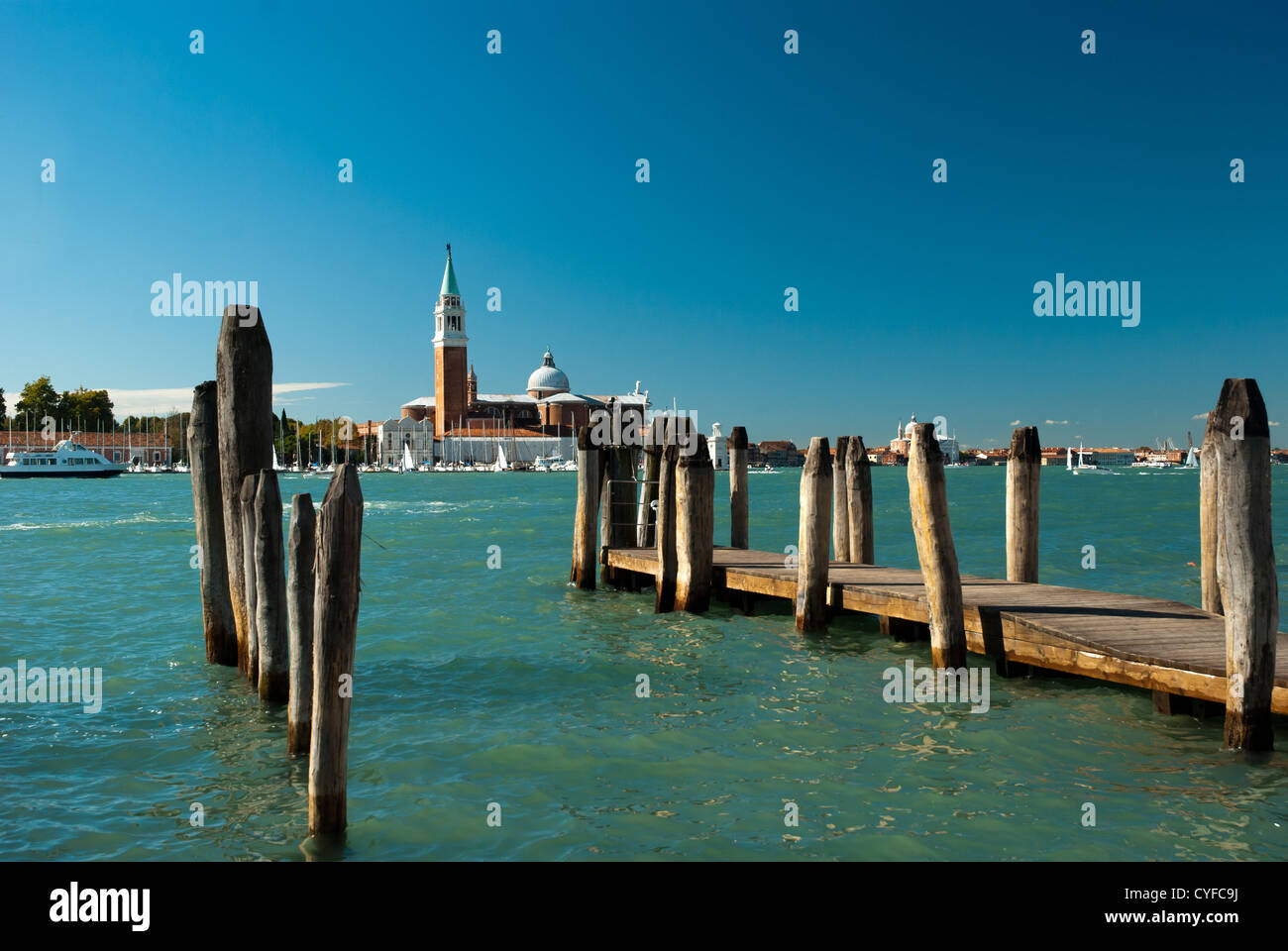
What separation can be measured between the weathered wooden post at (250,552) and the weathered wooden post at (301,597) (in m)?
1.19

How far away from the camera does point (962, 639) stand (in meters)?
8.07

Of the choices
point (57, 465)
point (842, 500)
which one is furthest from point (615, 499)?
point (57, 465)

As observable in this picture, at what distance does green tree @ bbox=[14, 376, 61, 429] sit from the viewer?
90.5 m

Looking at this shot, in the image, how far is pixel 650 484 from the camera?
1439 centimetres

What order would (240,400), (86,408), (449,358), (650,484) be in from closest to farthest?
1. (240,400)
2. (650,484)
3. (86,408)
4. (449,358)

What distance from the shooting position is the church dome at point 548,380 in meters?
132

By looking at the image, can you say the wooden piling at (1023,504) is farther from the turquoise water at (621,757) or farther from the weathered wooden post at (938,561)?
the weathered wooden post at (938,561)

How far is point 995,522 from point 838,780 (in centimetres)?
3120

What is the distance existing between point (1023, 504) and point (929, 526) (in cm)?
251

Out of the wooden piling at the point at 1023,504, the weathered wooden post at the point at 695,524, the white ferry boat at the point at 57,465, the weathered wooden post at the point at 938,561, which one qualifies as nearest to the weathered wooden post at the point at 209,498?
the weathered wooden post at the point at 695,524
